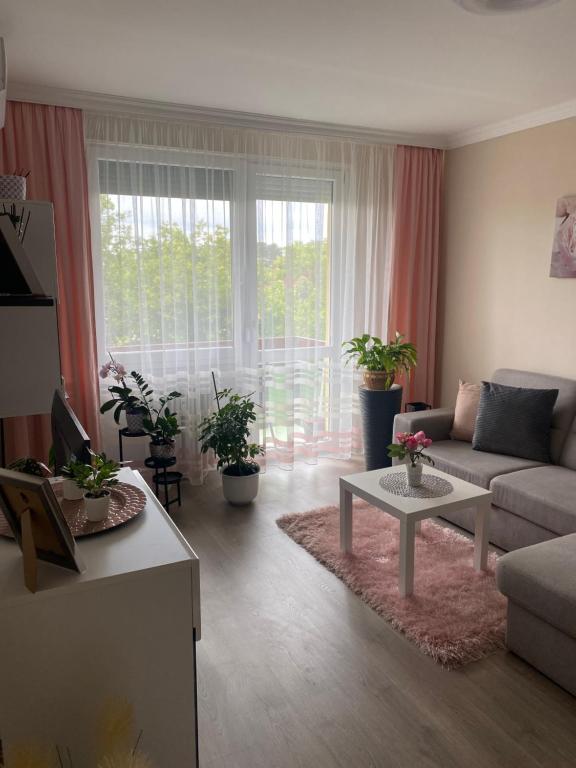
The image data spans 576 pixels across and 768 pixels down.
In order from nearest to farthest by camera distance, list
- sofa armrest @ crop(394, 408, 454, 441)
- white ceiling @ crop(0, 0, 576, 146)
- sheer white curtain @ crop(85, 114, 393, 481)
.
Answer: white ceiling @ crop(0, 0, 576, 146) < sheer white curtain @ crop(85, 114, 393, 481) < sofa armrest @ crop(394, 408, 454, 441)

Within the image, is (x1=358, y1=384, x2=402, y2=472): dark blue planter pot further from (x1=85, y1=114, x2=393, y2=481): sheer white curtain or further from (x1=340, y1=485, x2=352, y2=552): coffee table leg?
(x1=340, y1=485, x2=352, y2=552): coffee table leg

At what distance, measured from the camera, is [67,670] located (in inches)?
52.2

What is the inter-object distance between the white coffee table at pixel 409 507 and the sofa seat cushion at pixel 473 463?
0.28 metres

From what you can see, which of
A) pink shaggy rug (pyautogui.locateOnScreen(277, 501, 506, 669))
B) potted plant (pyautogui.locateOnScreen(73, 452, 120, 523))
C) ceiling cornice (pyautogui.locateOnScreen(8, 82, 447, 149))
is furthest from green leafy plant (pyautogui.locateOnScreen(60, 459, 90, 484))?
ceiling cornice (pyautogui.locateOnScreen(8, 82, 447, 149))

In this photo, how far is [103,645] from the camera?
1360 millimetres

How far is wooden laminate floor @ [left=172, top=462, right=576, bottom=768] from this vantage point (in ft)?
6.28

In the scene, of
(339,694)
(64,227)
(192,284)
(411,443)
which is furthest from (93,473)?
(192,284)

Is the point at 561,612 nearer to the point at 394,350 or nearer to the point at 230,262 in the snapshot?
the point at 394,350

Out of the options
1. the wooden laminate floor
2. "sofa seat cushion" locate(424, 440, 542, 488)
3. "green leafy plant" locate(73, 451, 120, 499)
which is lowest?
the wooden laminate floor

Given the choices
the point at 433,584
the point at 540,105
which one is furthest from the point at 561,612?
the point at 540,105

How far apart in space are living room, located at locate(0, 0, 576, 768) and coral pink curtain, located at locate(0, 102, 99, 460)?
2 cm

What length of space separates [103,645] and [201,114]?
3.53 metres

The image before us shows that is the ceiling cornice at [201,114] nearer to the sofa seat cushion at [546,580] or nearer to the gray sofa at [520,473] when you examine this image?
the gray sofa at [520,473]

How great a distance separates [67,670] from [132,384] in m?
2.89
